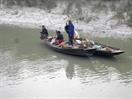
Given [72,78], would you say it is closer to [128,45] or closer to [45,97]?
[45,97]

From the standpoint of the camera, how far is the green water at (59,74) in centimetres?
1892

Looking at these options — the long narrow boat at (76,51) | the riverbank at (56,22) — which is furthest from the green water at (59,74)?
the riverbank at (56,22)

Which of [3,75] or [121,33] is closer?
[3,75]

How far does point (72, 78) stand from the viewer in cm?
2122

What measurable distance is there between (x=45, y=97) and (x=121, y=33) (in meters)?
12.8

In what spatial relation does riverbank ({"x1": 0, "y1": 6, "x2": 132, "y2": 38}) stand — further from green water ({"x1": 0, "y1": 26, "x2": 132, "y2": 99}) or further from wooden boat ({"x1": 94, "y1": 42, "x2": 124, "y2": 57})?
wooden boat ({"x1": 94, "y1": 42, "x2": 124, "y2": 57})

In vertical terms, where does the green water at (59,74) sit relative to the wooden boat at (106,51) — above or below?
below

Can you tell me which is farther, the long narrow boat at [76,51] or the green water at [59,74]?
the long narrow boat at [76,51]

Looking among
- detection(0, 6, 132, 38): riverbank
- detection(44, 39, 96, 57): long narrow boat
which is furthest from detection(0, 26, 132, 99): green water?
detection(0, 6, 132, 38): riverbank

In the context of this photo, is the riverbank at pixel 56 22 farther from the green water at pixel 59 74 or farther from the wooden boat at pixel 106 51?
the wooden boat at pixel 106 51

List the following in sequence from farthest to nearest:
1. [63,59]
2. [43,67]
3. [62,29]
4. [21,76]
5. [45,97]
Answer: [62,29] < [63,59] < [43,67] < [21,76] < [45,97]

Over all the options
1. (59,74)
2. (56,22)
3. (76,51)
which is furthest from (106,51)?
(56,22)

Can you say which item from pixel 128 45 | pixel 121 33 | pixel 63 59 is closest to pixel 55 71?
pixel 63 59

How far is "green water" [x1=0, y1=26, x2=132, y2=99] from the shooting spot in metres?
18.9
